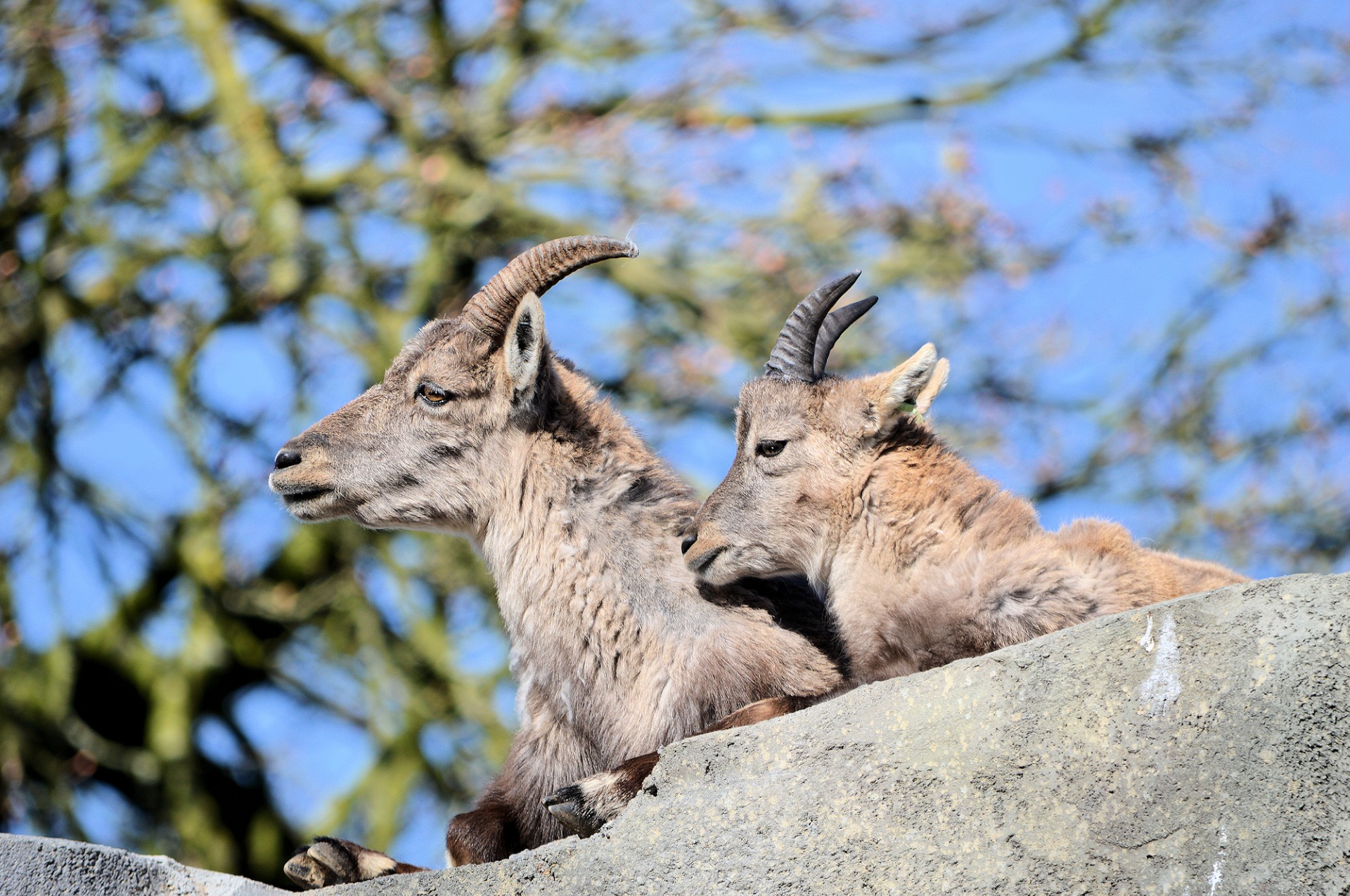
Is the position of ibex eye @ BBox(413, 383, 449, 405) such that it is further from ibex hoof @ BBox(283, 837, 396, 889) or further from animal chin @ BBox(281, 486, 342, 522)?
ibex hoof @ BBox(283, 837, 396, 889)

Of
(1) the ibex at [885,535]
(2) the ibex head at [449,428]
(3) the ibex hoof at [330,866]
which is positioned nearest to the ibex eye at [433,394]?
(2) the ibex head at [449,428]

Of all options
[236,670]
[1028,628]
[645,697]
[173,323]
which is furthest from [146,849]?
[1028,628]

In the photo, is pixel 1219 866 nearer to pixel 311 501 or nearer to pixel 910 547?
pixel 910 547

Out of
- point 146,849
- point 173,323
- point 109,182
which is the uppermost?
point 109,182

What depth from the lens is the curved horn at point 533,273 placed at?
623 cm

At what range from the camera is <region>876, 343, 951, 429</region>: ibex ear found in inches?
228

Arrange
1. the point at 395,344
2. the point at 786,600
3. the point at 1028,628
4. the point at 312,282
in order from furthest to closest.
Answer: the point at 312,282 < the point at 395,344 < the point at 786,600 < the point at 1028,628

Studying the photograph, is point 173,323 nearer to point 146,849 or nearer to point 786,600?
point 146,849

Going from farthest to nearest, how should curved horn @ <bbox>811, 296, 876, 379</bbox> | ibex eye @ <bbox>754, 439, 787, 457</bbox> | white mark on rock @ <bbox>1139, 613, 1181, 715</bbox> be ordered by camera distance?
curved horn @ <bbox>811, 296, 876, 379</bbox> < ibex eye @ <bbox>754, 439, 787, 457</bbox> < white mark on rock @ <bbox>1139, 613, 1181, 715</bbox>

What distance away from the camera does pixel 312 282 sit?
13133 mm

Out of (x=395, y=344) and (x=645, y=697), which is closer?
(x=645, y=697)

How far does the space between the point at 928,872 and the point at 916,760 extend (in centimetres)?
33

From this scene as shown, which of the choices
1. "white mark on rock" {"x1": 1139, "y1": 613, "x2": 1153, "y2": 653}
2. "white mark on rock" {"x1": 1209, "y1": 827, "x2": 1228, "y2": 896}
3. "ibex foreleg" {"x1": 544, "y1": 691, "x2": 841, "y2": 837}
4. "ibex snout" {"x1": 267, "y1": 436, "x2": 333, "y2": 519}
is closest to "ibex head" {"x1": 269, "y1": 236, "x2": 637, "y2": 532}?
"ibex snout" {"x1": 267, "y1": 436, "x2": 333, "y2": 519}

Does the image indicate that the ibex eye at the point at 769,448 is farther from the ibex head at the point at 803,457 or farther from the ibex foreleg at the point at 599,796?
the ibex foreleg at the point at 599,796
